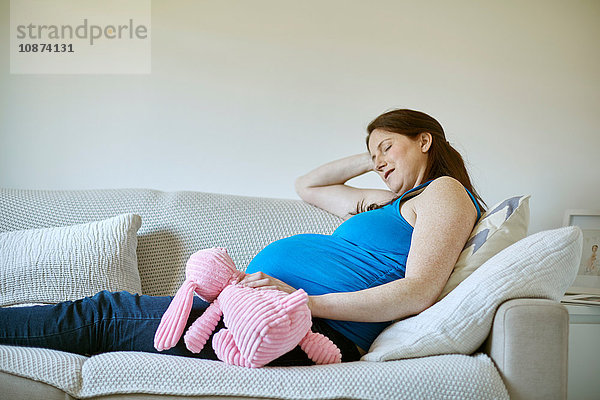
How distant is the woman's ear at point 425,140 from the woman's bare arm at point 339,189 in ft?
0.84

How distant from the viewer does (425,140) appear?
5.36 feet

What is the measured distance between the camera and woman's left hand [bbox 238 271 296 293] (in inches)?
50.6

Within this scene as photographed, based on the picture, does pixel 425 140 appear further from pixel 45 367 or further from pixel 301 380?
pixel 45 367

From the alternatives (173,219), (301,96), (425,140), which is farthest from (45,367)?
(301,96)

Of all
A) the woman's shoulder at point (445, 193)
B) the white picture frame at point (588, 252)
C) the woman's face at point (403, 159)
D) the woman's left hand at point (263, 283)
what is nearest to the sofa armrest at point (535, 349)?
the woman's shoulder at point (445, 193)

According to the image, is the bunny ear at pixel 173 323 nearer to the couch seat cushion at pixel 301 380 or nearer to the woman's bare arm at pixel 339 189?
the couch seat cushion at pixel 301 380

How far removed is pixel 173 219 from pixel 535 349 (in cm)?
120

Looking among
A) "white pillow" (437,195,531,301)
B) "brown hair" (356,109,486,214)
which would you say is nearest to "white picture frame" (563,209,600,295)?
"brown hair" (356,109,486,214)

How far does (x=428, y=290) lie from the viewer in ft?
4.18

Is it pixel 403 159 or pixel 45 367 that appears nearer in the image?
pixel 45 367

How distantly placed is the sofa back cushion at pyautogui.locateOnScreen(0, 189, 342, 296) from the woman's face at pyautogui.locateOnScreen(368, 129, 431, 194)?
0.35m

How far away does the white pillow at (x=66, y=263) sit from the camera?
5.50 feet

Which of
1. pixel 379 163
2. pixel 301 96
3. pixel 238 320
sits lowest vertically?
pixel 238 320

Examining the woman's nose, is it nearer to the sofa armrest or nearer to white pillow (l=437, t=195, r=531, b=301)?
white pillow (l=437, t=195, r=531, b=301)
